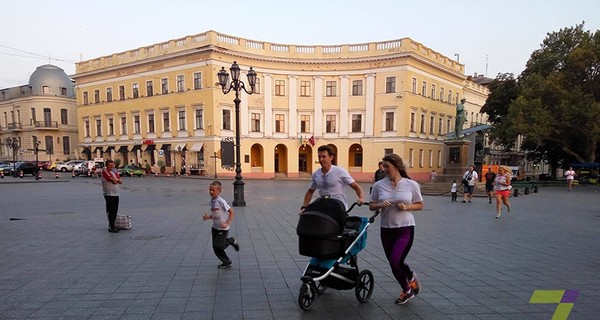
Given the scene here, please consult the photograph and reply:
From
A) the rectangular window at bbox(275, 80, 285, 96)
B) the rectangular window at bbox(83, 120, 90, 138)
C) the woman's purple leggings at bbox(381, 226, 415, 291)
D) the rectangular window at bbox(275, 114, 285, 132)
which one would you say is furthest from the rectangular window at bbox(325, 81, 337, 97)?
the woman's purple leggings at bbox(381, 226, 415, 291)

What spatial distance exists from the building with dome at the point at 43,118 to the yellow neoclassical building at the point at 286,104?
23.8m

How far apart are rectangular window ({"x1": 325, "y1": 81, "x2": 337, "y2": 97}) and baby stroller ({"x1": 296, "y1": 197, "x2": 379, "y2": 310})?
37679mm

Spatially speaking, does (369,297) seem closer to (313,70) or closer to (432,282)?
(432,282)

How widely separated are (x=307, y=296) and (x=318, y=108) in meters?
37.8

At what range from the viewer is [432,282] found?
521cm

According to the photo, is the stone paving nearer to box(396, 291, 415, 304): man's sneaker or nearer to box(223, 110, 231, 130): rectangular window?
box(396, 291, 415, 304): man's sneaker

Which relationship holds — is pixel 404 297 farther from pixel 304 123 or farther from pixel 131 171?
pixel 131 171

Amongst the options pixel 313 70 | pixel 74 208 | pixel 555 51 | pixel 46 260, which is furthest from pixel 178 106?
pixel 555 51

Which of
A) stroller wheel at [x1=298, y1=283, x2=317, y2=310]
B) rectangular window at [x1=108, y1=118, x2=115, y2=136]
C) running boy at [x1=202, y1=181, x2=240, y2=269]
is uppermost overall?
rectangular window at [x1=108, y1=118, x2=115, y2=136]

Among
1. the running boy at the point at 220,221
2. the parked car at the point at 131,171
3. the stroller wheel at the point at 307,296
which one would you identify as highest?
the running boy at the point at 220,221

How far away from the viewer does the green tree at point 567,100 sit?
27.5m

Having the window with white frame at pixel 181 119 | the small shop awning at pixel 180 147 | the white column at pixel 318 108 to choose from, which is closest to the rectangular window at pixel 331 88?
the white column at pixel 318 108

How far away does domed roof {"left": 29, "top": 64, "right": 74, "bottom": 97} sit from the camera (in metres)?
61.4

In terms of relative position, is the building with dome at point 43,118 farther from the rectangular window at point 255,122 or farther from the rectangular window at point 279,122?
the rectangular window at point 279,122
